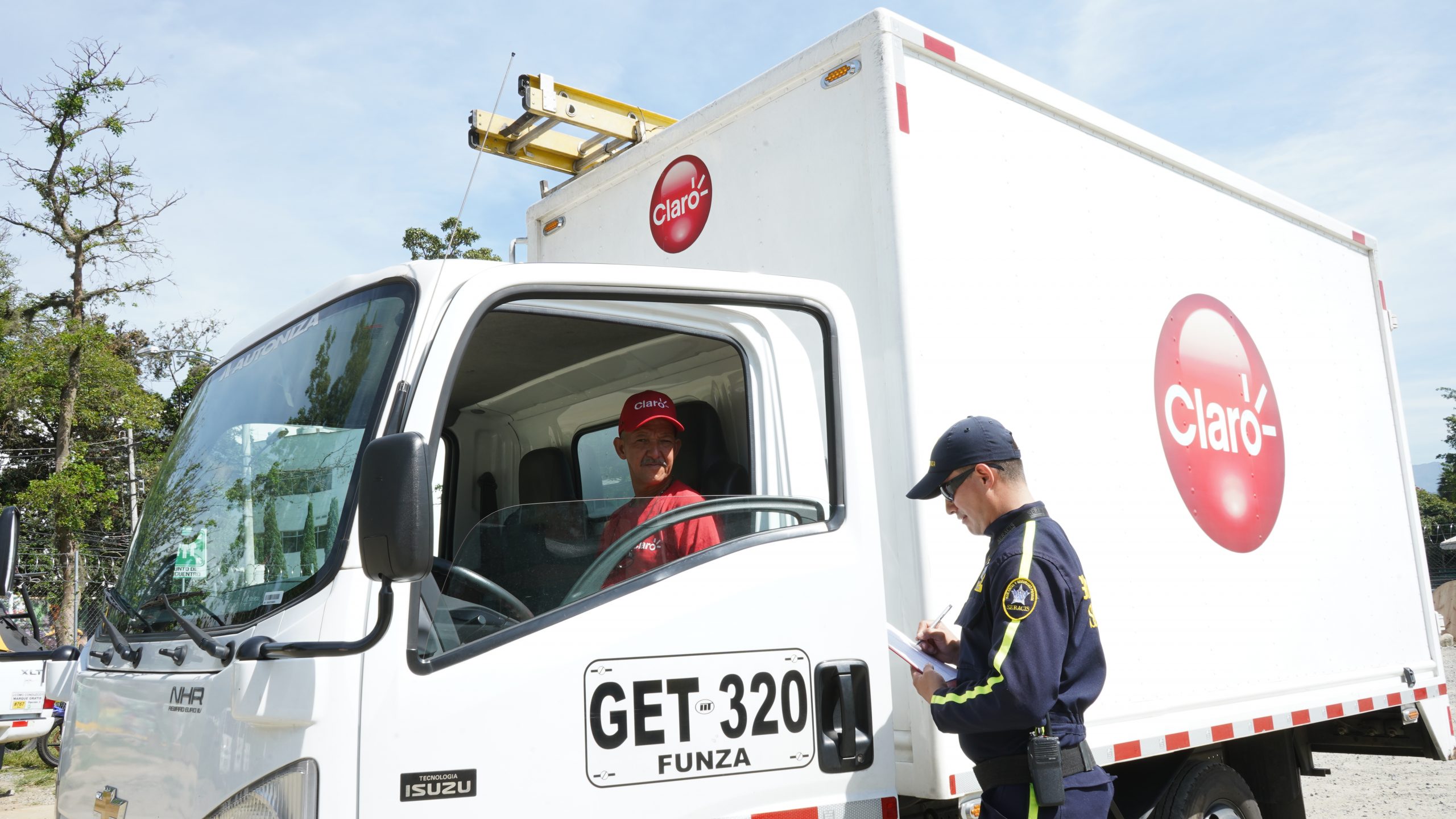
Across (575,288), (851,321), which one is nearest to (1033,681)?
(851,321)

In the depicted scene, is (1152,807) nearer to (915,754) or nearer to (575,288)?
(915,754)

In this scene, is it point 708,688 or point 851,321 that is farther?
point 851,321

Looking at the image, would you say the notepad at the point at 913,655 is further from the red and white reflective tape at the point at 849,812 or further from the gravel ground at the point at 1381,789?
the gravel ground at the point at 1381,789

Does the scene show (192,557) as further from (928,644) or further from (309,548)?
(928,644)

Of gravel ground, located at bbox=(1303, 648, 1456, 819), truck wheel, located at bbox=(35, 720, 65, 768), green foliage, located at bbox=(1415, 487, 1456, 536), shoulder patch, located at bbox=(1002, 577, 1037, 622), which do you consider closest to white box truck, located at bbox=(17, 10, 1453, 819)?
shoulder patch, located at bbox=(1002, 577, 1037, 622)

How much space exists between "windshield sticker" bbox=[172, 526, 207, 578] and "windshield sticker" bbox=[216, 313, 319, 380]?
50 cm

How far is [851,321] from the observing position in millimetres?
2916

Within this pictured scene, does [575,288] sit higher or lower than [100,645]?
higher

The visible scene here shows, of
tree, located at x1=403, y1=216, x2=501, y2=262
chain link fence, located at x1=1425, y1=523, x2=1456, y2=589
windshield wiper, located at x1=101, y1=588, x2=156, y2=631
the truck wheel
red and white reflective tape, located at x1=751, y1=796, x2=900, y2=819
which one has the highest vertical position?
tree, located at x1=403, y1=216, x2=501, y2=262

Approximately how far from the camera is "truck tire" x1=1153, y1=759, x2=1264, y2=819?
356 cm

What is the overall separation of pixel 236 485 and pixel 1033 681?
6.19 ft

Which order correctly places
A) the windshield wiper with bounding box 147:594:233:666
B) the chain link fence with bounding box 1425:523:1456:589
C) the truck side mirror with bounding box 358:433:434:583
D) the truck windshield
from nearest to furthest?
the truck side mirror with bounding box 358:433:434:583, the windshield wiper with bounding box 147:594:233:666, the truck windshield, the chain link fence with bounding box 1425:523:1456:589

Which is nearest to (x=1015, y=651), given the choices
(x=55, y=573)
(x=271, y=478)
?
(x=271, y=478)

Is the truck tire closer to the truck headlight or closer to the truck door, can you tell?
the truck door
